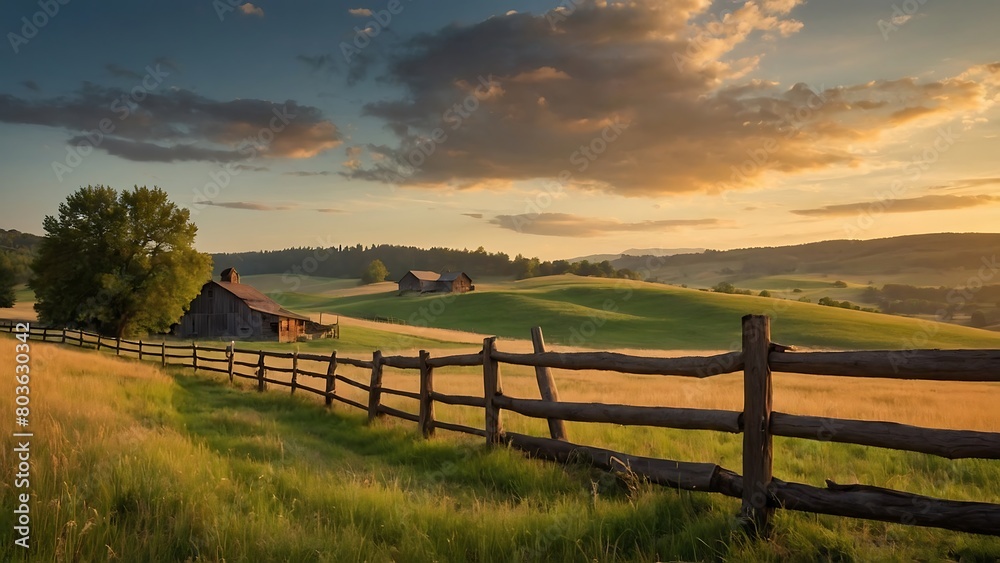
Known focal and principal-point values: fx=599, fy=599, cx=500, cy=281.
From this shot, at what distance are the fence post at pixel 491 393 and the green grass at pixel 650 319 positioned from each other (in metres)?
45.9

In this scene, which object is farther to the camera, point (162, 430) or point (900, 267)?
point (900, 267)

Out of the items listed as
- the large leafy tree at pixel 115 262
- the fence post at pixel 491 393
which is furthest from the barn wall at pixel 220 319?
the fence post at pixel 491 393

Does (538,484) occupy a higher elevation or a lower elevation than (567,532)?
lower

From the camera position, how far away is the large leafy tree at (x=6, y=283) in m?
62.6

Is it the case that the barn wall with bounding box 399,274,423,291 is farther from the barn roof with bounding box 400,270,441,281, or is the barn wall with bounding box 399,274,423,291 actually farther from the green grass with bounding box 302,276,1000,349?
the green grass with bounding box 302,276,1000,349

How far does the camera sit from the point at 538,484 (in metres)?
6.44

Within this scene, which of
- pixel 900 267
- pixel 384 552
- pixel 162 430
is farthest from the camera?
pixel 900 267

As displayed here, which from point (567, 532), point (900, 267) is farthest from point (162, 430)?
point (900, 267)

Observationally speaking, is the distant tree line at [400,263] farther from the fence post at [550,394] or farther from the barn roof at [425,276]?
the fence post at [550,394]

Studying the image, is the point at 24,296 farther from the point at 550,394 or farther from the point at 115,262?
the point at 550,394

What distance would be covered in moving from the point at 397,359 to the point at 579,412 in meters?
5.55

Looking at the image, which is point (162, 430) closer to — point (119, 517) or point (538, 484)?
point (119, 517)

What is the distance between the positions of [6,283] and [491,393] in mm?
75461

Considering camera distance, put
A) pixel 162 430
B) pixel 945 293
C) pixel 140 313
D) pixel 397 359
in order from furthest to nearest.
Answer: pixel 945 293 → pixel 140 313 → pixel 397 359 → pixel 162 430
